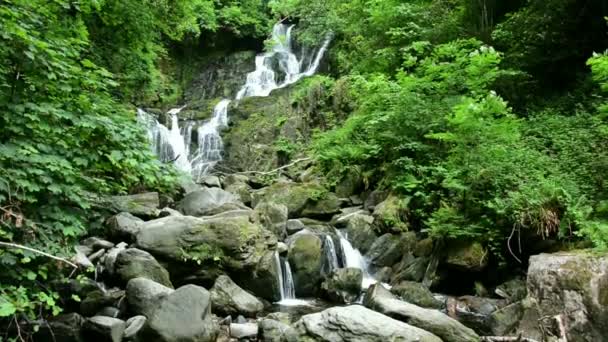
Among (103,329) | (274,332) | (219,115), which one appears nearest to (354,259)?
(274,332)

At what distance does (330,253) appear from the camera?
9.02 meters

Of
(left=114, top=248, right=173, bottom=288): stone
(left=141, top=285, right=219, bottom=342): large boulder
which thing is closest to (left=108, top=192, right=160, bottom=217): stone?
(left=114, top=248, right=173, bottom=288): stone

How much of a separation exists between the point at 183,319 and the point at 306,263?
3.27 m

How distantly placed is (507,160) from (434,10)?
22.6 ft

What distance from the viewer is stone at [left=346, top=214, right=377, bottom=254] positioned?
31.0ft

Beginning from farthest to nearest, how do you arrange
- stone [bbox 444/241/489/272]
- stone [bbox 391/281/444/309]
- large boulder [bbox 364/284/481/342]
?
stone [bbox 444/241/489/272] < stone [bbox 391/281/444/309] < large boulder [bbox 364/284/481/342]

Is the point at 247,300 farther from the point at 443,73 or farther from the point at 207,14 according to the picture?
the point at 207,14

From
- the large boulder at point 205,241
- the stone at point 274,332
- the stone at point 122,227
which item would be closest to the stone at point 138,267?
the large boulder at point 205,241

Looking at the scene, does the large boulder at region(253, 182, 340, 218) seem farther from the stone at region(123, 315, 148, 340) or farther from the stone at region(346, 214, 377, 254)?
the stone at region(123, 315, 148, 340)

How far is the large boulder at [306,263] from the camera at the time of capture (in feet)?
27.0

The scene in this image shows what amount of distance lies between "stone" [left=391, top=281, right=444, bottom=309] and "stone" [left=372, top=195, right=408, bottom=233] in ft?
5.62

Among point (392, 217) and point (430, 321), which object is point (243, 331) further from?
point (392, 217)

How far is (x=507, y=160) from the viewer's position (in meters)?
7.55

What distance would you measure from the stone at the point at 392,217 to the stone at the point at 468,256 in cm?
151
